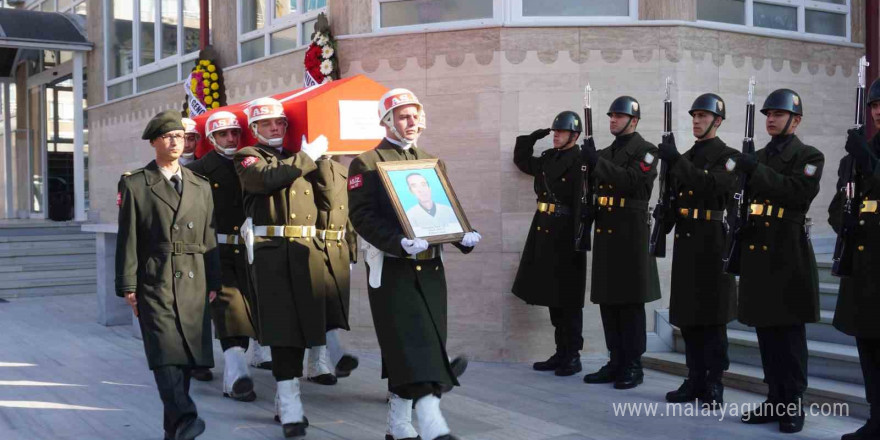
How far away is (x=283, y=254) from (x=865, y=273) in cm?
343

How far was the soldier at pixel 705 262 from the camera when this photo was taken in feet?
20.8

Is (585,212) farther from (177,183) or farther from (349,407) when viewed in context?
(177,183)

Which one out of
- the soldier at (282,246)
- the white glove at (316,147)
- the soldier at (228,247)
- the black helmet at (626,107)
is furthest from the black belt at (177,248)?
the black helmet at (626,107)

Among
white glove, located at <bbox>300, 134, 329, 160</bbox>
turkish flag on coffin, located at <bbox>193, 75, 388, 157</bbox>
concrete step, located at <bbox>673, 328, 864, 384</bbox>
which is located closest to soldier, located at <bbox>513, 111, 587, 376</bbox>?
concrete step, located at <bbox>673, 328, 864, 384</bbox>

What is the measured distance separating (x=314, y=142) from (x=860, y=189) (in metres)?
3.24

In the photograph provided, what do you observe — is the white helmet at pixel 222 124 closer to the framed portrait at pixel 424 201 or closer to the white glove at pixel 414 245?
the framed portrait at pixel 424 201

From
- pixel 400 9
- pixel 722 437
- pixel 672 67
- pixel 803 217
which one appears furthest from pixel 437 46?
pixel 722 437

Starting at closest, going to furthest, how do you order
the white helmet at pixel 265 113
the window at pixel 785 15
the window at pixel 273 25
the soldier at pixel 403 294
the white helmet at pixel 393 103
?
the soldier at pixel 403 294
the white helmet at pixel 393 103
the white helmet at pixel 265 113
the window at pixel 785 15
the window at pixel 273 25

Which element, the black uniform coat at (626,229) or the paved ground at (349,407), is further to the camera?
the black uniform coat at (626,229)

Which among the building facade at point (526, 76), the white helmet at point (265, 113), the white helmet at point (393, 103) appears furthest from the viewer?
the building facade at point (526, 76)

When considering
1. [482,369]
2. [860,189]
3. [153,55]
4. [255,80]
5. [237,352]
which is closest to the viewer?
[860,189]

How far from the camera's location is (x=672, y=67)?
832cm

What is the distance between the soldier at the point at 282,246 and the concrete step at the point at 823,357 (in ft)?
10.8

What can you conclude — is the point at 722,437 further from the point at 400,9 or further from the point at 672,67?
the point at 400,9
